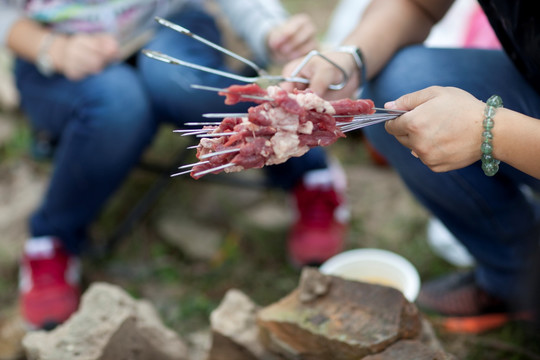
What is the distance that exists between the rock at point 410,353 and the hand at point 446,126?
0.36 metres

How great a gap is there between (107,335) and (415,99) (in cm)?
81

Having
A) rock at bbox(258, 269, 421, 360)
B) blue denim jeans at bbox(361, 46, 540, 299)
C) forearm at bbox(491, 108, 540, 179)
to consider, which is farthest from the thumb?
rock at bbox(258, 269, 421, 360)

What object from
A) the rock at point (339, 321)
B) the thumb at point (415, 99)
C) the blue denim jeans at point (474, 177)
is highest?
the thumb at point (415, 99)

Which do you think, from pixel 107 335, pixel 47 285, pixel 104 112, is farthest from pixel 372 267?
pixel 47 285

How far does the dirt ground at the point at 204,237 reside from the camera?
6.09ft

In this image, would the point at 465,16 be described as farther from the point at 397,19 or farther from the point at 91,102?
the point at 91,102

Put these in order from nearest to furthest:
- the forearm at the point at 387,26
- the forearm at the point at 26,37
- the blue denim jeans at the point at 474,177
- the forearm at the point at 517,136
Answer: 1. the forearm at the point at 517,136
2. the blue denim jeans at the point at 474,177
3. the forearm at the point at 387,26
4. the forearm at the point at 26,37

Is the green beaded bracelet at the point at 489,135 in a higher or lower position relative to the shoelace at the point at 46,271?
higher

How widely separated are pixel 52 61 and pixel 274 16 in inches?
28.5

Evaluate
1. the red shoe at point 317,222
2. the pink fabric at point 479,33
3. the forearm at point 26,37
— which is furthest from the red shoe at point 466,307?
the forearm at point 26,37

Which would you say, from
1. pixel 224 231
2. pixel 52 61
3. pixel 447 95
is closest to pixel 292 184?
pixel 224 231

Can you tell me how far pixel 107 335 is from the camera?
3.86 feet

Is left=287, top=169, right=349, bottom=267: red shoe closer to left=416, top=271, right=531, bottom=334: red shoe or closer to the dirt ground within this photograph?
the dirt ground

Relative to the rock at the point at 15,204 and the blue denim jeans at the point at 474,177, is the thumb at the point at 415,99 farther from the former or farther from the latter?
the rock at the point at 15,204
